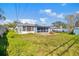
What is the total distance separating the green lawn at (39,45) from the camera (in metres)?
6.29

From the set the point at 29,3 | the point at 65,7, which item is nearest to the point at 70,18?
the point at 65,7

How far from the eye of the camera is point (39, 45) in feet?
20.7

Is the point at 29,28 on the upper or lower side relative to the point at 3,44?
upper

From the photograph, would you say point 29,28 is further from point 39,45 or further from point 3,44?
point 3,44

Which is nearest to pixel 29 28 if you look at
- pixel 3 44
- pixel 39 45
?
pixel 39 45

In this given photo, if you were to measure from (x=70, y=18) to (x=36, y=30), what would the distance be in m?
0.46

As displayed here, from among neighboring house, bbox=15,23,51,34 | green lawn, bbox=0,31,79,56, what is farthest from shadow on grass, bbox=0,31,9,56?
neighboring house, bbox=15,23,51,34

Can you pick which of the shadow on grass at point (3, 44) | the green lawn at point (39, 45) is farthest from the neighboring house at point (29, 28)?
the shadow on grass at point (3, 44)

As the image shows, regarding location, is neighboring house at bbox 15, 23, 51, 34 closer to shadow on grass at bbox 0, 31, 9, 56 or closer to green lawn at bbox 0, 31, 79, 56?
green lawn at bbox 0, 31, 79, 56

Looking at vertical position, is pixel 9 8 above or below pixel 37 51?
above

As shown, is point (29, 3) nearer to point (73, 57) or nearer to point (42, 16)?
point (42, 16)

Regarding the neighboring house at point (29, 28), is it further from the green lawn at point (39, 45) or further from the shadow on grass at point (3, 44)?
the shadow on grass at point (3, 44)

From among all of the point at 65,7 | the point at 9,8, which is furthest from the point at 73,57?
the point at 9,8

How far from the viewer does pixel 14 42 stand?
6305mm
